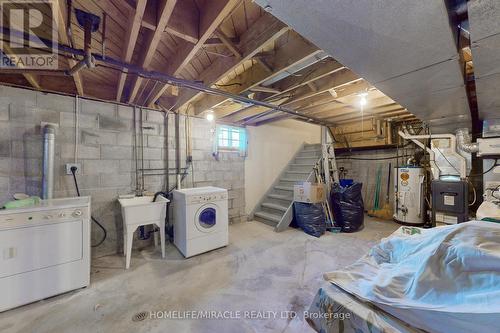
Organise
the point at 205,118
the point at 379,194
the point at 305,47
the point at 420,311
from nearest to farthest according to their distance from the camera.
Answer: the point at 420,311 < the point at 305,47 < the point at 205,118 < the point at 379,194

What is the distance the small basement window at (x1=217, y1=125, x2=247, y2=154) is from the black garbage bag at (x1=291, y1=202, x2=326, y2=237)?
1720mm

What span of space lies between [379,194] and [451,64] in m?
4.33

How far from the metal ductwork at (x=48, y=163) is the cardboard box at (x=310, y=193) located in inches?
137

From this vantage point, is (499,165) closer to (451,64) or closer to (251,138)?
(451,64)

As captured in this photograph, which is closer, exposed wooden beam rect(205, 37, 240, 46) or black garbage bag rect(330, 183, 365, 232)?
exposed wooden beam rect(205, 37, 240, 46)

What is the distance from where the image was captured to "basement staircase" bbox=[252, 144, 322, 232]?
395 centimetres

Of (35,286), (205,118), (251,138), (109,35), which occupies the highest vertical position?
(109,35)

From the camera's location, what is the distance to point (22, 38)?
1531 mm

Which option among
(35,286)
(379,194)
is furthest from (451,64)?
(379,194)

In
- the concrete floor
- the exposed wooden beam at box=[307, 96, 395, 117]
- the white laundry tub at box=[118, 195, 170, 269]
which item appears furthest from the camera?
the exposed wooden beam at box=[307, 96, 395, 117]

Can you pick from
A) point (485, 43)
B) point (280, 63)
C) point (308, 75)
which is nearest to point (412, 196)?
point (308, 75)

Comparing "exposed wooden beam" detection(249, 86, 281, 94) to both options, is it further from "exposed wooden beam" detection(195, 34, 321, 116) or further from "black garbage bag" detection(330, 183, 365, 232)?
"black garbage bag" detection(330, 183, 365, 232)

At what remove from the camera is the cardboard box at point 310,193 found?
358 centimetres

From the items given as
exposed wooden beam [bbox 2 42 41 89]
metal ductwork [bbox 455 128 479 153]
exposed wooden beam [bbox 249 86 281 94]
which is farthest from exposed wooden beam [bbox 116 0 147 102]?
metal ductwork [bbox 455 128 479 153]
